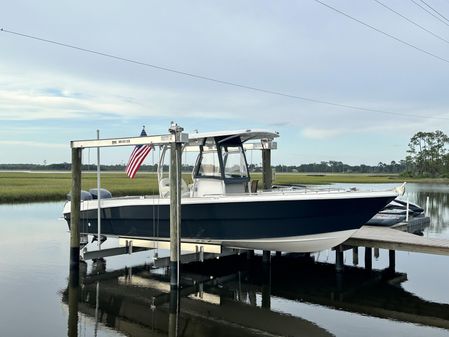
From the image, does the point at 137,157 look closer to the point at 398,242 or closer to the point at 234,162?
the point at 234,162

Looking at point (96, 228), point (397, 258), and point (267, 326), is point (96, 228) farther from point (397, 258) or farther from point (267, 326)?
point (397, 258)

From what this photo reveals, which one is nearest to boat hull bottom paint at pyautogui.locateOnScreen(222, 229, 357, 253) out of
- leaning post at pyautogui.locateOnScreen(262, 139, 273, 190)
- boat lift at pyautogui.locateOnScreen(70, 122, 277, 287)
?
boat lift at pyautogui.locateOnScreen(70, 122, 277, 287)

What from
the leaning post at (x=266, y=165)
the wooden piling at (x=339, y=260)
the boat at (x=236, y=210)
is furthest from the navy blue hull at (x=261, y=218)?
the leaning post at (x=266, y=165)

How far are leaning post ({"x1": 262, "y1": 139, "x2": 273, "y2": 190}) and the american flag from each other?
13.1 ft

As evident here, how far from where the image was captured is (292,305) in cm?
1138

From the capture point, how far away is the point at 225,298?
1190cm

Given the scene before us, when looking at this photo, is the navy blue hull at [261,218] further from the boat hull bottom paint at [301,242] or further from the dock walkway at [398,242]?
the dock walkway at [398,242]

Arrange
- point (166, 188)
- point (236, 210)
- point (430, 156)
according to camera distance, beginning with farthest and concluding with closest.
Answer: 1. point (430, 156)
2. point (166, 188)
3. point (236, 210)

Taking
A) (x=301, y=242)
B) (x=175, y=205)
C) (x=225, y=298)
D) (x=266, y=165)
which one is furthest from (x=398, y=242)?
(x=175, y=205)

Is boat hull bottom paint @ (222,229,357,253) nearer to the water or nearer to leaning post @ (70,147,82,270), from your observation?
the water

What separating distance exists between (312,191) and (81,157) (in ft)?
20.5

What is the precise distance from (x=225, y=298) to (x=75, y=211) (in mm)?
4614

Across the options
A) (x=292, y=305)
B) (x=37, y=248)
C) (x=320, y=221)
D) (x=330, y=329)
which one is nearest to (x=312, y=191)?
(x=320, y=221)

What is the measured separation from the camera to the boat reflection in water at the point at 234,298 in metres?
9.92
